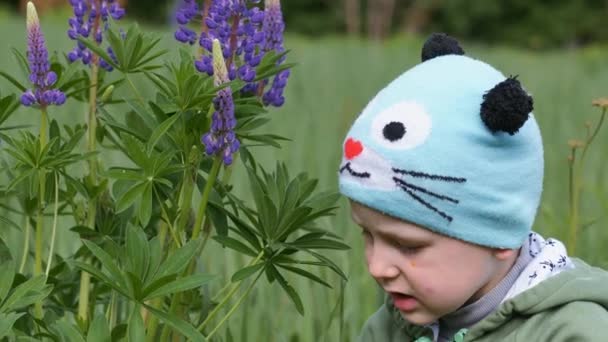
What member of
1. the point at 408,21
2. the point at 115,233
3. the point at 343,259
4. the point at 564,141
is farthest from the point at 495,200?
the point at 408,21

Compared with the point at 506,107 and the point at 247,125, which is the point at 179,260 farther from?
the point at 506,107

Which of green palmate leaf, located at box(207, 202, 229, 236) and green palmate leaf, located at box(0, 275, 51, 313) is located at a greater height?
green palmate leaf, located at box(207, 202, 229, 236)

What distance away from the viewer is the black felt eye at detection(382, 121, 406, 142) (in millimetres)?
1470

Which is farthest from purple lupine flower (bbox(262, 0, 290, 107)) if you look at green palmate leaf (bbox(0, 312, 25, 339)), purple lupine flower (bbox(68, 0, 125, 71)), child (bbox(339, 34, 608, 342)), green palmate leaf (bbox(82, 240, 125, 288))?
green palmate leaf (bbox(0, 312, 25, 339))

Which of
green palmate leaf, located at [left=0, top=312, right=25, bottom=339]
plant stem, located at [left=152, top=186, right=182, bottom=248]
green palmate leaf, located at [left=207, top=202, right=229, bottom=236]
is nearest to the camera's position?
green palmate leaf, located at [left=0, top=312, right=25, bottom=339]

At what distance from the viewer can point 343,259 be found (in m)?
2.40

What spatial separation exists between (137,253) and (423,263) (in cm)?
38

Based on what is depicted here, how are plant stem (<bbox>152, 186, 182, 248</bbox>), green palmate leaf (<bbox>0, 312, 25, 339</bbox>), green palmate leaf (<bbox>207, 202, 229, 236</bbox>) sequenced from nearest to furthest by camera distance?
green palmate leaf (<bbox>0, 312, 25, 339</bbox>)
plant stem (<bbox>152, 186, 182, 248</bbox>)
green palmate leaf (<bbox>207, 202, 229, 236</bbox>)

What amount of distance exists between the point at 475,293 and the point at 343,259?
82 cm

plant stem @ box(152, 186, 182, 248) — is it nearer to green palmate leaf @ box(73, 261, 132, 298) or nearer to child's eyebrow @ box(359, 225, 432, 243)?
green palmate leaf @ box(73, 261, 132, 298)

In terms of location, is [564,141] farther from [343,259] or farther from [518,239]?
[518,239]

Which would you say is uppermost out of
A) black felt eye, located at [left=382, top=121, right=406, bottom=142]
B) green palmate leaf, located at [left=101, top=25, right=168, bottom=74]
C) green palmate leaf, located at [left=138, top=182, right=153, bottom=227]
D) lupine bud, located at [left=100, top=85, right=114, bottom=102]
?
green palmate leaf, located at [left=101, top=25, right=168, bottom=74]

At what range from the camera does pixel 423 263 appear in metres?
1.49

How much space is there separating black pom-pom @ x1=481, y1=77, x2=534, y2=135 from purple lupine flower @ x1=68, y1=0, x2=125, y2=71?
54cm
